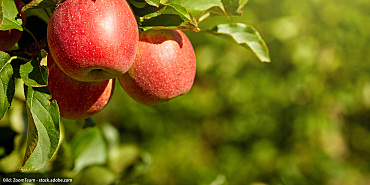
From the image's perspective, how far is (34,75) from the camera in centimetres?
73

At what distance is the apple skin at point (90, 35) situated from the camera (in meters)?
0.72

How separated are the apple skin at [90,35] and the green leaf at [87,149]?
586 millimetres

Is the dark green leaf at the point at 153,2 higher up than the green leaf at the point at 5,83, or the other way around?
the dark green leaf at the point at 153,2

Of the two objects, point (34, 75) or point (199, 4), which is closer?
point (34, 75)

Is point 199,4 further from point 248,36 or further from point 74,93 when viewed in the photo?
point 74,93

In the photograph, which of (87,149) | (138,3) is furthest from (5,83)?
(87,149)

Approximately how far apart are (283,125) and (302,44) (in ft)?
1.76

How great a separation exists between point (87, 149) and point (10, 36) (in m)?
0.55

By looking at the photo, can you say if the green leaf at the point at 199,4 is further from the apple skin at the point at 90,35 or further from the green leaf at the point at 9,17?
the green leaf at the point at 9,17

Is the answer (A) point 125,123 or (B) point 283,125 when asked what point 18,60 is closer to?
(A) point 125,123

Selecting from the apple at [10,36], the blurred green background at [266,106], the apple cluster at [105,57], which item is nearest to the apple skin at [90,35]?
the apple cluster at [105,57]

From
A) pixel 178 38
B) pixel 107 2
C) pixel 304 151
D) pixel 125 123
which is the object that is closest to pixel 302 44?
pixel 304 151

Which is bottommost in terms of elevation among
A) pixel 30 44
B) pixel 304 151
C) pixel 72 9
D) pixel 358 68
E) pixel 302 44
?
pixel 304 151

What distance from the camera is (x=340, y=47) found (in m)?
2.85
